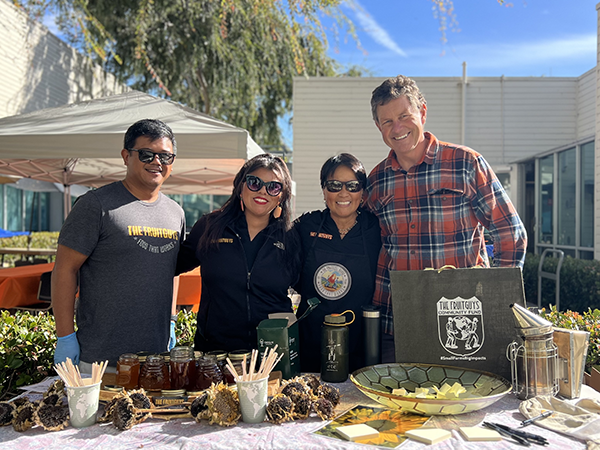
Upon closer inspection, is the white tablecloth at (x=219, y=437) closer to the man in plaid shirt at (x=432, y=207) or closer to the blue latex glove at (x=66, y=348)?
the blue latex glove at (x=66, y=348)

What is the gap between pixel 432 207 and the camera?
274 centimetres

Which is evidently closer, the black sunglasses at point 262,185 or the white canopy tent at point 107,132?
the black sunglasses at point 262,185

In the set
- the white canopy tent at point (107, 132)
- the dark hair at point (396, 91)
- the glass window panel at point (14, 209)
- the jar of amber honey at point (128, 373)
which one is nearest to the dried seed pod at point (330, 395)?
the jar of amber honey at point (128, 373)

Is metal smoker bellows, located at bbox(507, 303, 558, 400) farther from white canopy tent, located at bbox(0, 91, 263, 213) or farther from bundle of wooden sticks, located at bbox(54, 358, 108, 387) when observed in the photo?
white canopy tent, located at bbox(0, 91, 263, 213)

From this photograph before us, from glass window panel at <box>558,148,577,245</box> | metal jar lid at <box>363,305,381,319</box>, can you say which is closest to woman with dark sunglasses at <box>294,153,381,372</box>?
metal jar lid at <box>363,305,381,319</box>

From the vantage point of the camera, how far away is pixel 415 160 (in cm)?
284

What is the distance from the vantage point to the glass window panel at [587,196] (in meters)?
9.19

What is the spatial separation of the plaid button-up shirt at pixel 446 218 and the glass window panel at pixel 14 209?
1557 cm

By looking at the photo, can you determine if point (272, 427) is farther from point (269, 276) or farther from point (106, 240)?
point (106, 240)

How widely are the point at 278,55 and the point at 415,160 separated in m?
12.0

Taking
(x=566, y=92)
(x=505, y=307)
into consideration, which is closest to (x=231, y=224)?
(x=505, y=307)

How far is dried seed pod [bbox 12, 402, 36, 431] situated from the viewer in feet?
5.79

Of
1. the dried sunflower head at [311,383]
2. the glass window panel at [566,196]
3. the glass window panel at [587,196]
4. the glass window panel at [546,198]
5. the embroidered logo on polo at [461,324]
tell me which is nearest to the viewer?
the dried sunflower head at [311,383]

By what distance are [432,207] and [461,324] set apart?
788mm
